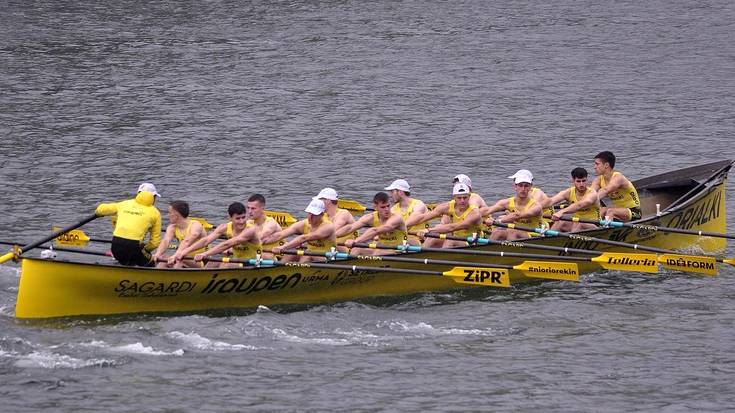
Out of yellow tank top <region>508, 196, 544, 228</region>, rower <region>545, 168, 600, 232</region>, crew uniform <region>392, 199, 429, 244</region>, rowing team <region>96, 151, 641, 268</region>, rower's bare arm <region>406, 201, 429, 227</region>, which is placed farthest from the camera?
rower <region>545, 168, 600, 232</region>

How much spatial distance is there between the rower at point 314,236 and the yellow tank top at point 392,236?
124cm

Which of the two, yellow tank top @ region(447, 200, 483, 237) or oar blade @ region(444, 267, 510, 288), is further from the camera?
yellow tank top @ region(447, 200, 483, 237)

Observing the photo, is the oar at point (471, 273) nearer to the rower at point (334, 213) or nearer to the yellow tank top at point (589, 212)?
the rower at point (334, 213)

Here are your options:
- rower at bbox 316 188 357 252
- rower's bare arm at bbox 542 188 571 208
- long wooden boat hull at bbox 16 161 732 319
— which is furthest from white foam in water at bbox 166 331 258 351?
rower's bare arm at bbox 542 188 571 208

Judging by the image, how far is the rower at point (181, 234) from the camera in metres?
25.7

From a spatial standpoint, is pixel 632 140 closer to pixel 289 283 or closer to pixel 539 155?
pixel 539 155

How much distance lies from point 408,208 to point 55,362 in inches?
333

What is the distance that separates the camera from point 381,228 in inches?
1065

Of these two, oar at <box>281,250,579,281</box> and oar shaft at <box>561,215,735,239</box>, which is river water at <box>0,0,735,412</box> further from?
oar shaft at <box>561,215,735,239</box>

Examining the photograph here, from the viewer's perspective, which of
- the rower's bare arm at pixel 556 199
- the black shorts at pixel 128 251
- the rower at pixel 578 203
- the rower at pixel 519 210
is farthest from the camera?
the rower at pixel 578 203

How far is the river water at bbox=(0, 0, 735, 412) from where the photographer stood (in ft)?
75.0

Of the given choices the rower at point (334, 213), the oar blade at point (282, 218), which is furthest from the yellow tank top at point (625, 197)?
the oar blade at point (282, 218)

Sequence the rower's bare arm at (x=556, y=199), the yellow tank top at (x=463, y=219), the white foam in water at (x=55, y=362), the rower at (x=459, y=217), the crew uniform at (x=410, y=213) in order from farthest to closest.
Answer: the rower's bare arm at (x=556, y=199), the crew uniform at (x=410, y=213), the yellow tank top at (x=463, y=219), the rower at (x=459, y=217), the white foam in water at (x=55, y=362)

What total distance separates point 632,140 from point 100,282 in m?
20.9
